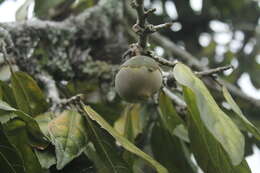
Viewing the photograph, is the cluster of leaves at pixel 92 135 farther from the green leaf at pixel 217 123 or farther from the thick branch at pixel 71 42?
the thick branch at pixel 71 42

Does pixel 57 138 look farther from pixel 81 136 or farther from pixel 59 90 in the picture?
pixel 59 90

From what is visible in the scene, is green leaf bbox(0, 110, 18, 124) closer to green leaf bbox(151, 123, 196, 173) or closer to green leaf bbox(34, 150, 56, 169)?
green leaf bbox(34, 150, 56, 169)

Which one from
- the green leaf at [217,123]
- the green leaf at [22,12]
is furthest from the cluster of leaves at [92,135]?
the green leaf at [22,12]

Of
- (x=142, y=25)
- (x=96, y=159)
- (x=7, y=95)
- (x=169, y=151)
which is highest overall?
(x=142, y=25)

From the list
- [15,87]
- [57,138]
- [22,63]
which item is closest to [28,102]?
[15,87]

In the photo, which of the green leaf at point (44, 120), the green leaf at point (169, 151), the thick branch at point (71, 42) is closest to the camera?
the green leaf at point (44, 120)

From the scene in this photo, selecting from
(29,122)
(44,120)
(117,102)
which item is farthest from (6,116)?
(117,102)

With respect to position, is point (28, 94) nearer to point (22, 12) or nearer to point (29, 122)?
point (29, 122)
